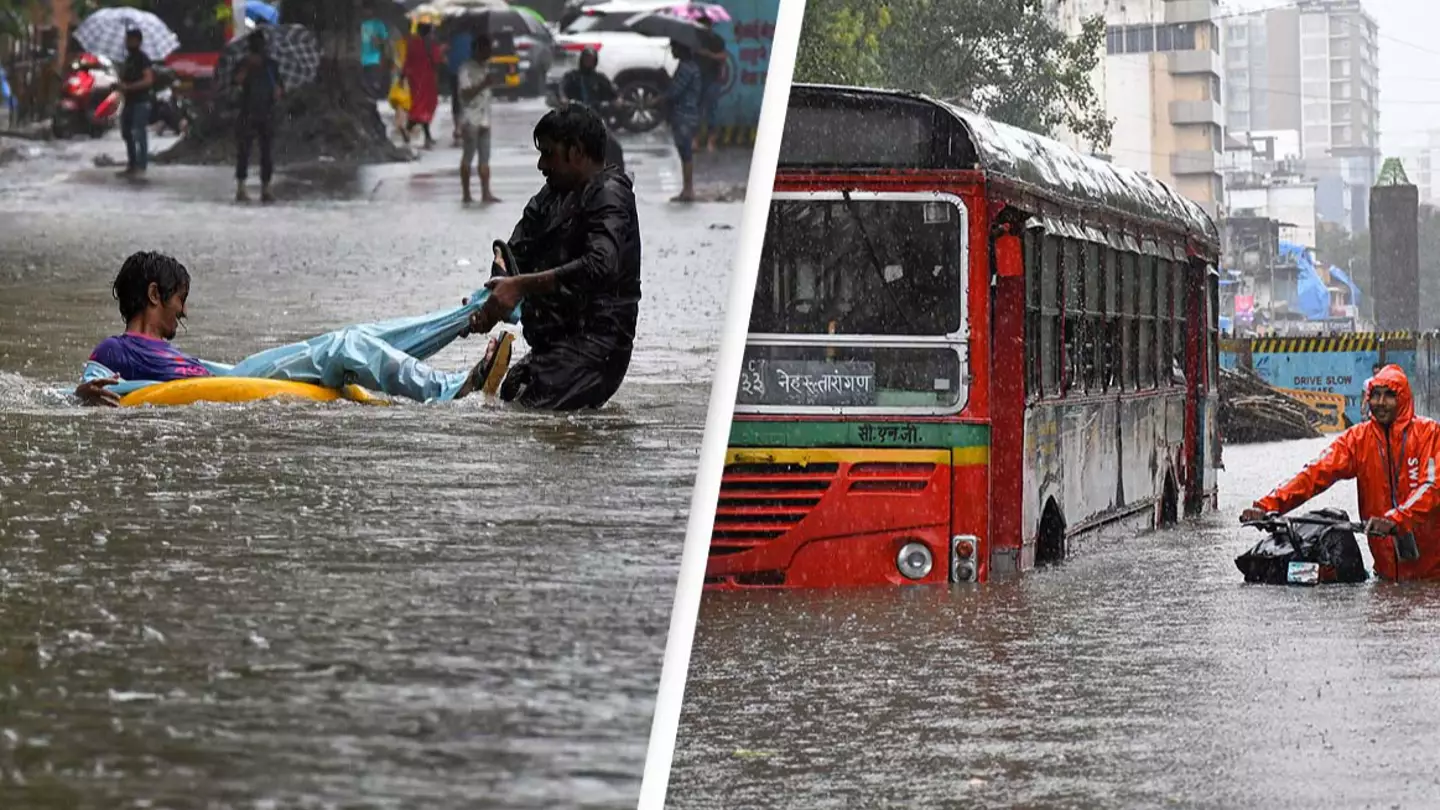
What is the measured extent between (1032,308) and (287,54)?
680 centimetres

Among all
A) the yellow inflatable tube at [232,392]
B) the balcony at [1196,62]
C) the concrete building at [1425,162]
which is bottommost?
the yellow inflatable tube at [232,392]

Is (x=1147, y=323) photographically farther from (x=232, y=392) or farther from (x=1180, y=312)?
(x=232, y=392)

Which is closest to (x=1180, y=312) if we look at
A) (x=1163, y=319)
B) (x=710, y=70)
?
(x=1163, y=319)

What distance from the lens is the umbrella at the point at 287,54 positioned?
13667mm

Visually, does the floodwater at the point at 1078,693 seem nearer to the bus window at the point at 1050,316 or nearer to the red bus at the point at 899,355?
the red bus at the point at 899,355

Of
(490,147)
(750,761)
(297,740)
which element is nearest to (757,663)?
(750,761)

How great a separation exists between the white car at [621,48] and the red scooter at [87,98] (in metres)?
2.98

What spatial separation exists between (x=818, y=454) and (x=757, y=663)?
1331 millimetres

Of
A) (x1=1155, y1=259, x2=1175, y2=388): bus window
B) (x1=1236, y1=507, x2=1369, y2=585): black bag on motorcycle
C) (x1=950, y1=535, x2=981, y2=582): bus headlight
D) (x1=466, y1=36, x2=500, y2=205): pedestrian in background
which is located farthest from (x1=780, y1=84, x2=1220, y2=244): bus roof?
(x1=466, y1=36, x2=500, y2=205): pedestrian in background

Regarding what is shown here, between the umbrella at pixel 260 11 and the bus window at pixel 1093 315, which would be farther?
the umbrella at pixel 260 11

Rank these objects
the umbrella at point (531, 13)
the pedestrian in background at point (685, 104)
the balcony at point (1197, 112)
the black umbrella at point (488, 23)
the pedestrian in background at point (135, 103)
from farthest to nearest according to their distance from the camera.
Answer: the pedestrian in background at point (135, 103)
the umbrella at point (531, 13)
the black umbrella at point (488, 23)
the pedestrian in background at point (685, 104)
the balcony at point (1197, 112)

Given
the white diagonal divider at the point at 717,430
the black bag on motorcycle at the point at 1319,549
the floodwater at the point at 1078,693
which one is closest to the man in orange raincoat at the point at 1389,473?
the black bag on motorcycle at the point at 1319,549

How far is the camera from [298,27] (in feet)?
45.1

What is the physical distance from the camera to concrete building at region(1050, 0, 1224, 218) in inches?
359
